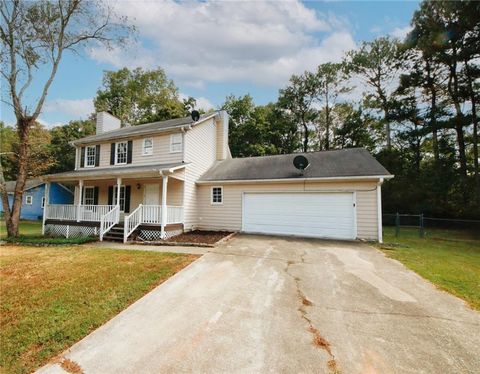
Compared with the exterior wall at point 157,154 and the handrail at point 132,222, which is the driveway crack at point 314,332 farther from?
the exterior wall at point 157,154

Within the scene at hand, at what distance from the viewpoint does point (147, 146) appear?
43.5ft

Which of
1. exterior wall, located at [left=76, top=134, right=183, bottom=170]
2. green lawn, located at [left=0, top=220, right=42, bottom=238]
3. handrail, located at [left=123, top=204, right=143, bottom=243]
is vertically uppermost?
exterior wall, located at [left=76, top=134, right=183, bottom=170]

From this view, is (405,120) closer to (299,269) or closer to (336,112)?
(336,112)

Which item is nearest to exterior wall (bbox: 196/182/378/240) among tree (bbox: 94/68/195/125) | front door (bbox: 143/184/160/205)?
front door (bbox: 143/184/160/205)

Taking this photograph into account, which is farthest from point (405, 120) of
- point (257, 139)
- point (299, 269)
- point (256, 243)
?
point (299, 269)

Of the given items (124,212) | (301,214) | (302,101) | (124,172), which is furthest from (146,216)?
(302,101)

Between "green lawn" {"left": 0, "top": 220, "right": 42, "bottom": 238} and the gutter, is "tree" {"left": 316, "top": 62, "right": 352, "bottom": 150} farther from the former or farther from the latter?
"green lawn" {"left": 0, "top": 220, "right": 42, "bottom": 238}

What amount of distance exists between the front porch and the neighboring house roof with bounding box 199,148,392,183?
8.10 ft

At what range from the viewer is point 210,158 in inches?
595

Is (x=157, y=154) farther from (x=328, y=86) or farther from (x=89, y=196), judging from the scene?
(x=328, y=86)

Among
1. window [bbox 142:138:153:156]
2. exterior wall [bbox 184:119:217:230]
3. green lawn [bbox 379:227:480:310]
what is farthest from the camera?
window [bbox 142:138:153:156]

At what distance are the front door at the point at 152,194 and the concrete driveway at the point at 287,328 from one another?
7.68m

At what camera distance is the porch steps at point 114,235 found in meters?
10.3

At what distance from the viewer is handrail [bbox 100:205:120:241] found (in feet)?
34.5
